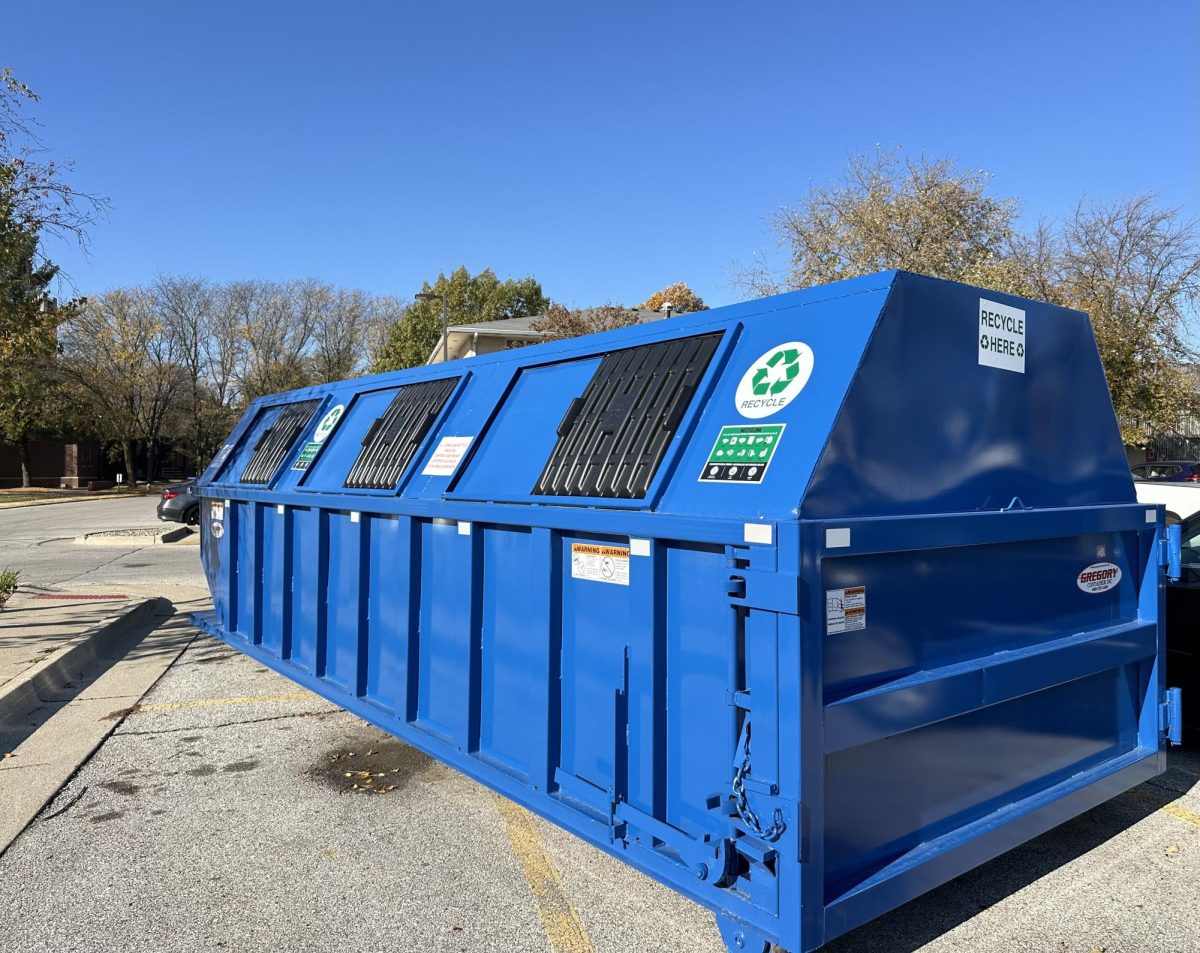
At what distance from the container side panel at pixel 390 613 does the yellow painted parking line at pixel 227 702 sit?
2034mm

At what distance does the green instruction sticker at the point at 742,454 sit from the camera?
2.94 meters

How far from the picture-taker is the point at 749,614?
2707mm

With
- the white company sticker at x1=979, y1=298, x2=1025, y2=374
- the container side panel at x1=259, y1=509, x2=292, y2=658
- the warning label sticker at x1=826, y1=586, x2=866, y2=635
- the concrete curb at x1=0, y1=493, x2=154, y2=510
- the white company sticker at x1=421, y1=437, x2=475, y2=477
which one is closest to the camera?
the warning label sticker at x1=826, y1=586, x2=866, y2=635

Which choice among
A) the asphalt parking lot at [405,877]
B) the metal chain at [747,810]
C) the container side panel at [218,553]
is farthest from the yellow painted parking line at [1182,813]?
the container side panel at [218,553]

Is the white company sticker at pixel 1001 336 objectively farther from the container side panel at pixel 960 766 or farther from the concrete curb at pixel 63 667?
the concrete curb at pixel 63 667

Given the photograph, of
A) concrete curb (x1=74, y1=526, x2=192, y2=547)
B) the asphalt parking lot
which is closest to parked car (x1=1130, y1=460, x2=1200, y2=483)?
the asphalt parking lot

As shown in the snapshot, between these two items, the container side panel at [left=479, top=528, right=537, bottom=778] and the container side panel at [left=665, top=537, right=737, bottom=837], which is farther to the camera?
the container side panel at [left=479, top=528, right=537, bottom=778]

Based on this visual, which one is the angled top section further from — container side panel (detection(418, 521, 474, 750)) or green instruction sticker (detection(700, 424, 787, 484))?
container side panel (detection(418, 521, 474, 750))

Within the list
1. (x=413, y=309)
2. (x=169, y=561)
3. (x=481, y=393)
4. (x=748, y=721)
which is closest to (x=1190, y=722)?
(x=748, y=721)

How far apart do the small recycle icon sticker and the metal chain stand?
117 cm

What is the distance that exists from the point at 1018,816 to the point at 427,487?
3.14 m

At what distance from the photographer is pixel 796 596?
2.52 metres

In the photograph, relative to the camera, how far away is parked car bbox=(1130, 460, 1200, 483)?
15.8m

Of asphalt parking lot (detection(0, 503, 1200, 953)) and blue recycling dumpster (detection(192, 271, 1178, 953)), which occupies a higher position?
blue recycling dumpster (detection(192, 271, 1178, 953))
